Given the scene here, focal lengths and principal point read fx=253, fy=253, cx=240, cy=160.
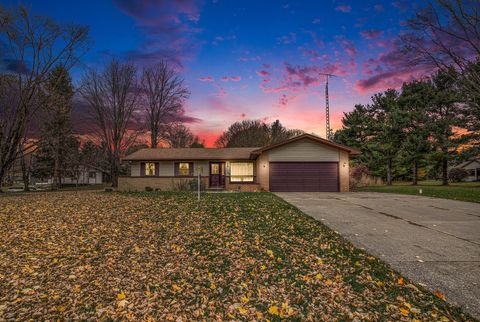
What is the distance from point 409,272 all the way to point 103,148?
2667 cm

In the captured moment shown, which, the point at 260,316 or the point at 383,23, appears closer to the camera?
the point at 260,316

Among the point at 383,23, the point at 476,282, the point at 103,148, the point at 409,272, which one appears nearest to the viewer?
the point at 476,282

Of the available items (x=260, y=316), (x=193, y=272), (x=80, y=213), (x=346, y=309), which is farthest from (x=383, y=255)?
(x=80, y=213)

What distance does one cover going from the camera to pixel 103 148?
2511 centimetres

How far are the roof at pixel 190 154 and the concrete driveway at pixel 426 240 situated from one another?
1244 centimetres

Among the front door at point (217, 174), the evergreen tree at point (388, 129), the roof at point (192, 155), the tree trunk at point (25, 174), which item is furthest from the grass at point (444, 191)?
the tree trunk at point (25, 174)

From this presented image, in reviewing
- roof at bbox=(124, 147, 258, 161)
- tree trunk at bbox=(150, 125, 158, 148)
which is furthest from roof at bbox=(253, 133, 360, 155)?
tree trunk at bbox=(150, 125, 158, 148)

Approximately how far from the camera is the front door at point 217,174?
22.2 m

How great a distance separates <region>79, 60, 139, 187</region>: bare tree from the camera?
23.0 meters

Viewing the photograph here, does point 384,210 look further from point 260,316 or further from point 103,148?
point 103,148

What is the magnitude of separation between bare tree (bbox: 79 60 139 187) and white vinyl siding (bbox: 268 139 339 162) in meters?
14.7

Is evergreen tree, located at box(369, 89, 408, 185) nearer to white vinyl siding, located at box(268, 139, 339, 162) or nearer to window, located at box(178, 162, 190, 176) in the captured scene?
white vinyl siding, located at box(268, 139, 339, 162)

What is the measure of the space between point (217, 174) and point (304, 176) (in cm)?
761

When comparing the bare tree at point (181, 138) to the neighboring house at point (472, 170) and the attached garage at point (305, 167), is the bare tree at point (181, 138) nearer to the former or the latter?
the attached garage at point (305, 167)
